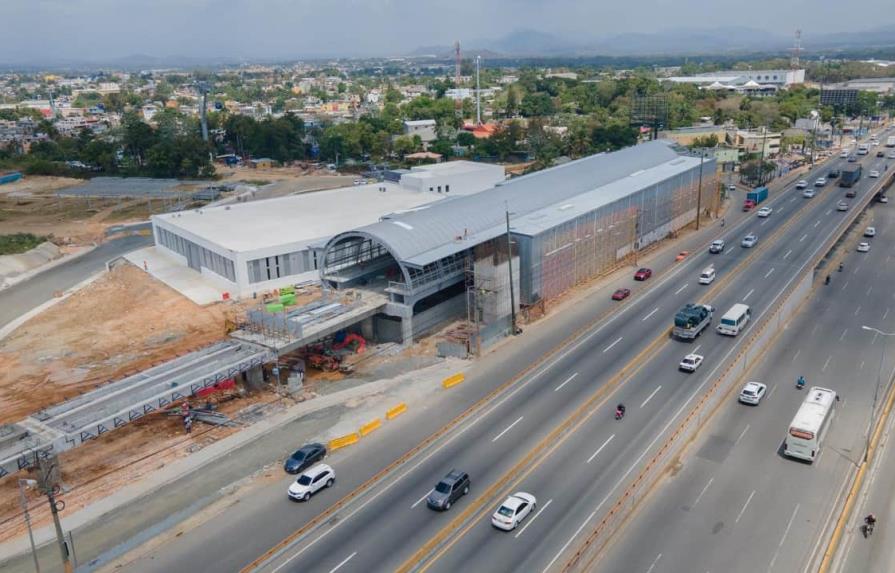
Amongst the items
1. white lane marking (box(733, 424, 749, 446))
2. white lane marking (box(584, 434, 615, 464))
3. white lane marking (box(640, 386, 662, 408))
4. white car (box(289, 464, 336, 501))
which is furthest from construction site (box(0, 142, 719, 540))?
white lane marking (box(733, 424, 749, 446))

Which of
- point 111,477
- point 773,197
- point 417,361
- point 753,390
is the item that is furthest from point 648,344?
point 773,197

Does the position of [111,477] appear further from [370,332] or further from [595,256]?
[595,256]

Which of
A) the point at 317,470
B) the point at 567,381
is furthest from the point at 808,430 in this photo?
the point at 317,470

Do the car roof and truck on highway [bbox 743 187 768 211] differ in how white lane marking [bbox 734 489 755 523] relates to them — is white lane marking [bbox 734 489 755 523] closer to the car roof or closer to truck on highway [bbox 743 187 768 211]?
the car roof

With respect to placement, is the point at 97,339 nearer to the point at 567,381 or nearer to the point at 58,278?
the point at 58,278

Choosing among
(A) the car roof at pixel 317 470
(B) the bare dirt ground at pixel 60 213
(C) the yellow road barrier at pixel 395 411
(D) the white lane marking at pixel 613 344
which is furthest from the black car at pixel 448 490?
(B) the bare dirt ground at pixel 60 213

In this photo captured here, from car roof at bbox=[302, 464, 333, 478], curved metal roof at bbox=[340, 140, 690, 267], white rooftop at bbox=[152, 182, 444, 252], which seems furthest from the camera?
white rooftop at bbox=[152, 182, 444, 252]
